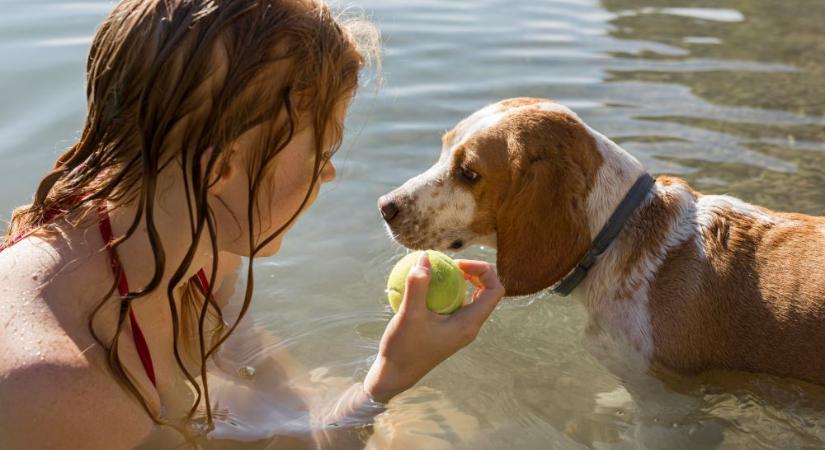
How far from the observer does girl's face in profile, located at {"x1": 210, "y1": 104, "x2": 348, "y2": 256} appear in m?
2.92

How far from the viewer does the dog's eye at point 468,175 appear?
3.92m

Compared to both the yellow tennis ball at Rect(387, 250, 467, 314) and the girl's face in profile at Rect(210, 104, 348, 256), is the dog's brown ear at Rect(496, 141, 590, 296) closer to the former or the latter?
the yellow tennis ball at Rect(387, 250, 467, 314)

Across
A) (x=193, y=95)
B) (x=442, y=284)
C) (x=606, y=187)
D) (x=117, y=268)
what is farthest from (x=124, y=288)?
(x=606, y=187)

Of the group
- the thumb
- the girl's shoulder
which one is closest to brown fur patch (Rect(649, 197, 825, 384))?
the thumb

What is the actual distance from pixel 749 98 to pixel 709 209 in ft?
12.8

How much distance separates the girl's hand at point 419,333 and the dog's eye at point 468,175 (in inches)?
21.3

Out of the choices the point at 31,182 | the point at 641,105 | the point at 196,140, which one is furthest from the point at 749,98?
the point at 196,140

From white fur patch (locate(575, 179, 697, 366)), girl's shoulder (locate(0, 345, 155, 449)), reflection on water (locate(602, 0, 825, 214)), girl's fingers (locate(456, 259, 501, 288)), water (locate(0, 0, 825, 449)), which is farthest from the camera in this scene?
reflection on water (locate(602, 0, 825, 214))

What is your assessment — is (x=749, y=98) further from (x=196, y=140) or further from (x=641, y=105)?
(x=196, y=140)

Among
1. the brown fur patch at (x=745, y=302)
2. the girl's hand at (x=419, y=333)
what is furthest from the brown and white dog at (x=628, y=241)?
the girl's hand at (x=419, y=333)

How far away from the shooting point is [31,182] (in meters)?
5.65

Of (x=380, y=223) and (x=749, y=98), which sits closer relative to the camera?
(x=380, y=223)

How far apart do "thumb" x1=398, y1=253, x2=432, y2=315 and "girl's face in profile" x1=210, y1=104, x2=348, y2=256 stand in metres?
0.45

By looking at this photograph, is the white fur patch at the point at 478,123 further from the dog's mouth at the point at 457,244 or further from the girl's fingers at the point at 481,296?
the girl's fingers at the point at 481,296
